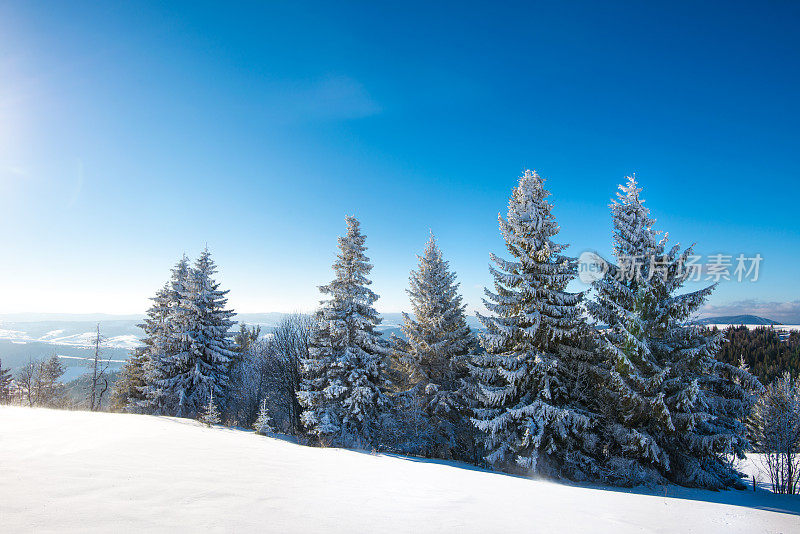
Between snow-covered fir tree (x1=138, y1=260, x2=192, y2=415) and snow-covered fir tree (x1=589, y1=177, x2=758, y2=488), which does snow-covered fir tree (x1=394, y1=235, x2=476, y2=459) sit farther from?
snow-covered fir tree (x1=138, y1=260, x2=192, y2=415)

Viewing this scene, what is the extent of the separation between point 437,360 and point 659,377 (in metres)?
10.1

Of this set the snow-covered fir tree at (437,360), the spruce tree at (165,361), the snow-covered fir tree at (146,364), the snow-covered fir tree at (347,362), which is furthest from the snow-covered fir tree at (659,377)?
the snow-covered fir tree at (146,364)

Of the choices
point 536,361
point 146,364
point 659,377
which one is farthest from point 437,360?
point 146,364

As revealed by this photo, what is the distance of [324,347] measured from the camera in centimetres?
1955

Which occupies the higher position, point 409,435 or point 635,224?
point 635,224

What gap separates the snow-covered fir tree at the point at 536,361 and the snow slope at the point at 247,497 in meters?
7.12

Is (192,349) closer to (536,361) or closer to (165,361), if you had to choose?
(165,361)

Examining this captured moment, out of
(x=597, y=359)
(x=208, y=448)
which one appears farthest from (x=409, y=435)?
(x=208, y=448)

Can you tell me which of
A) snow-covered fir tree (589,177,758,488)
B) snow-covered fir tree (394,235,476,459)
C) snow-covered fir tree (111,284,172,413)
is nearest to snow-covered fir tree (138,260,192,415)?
snow-covered fir tree (111,284,172,413)

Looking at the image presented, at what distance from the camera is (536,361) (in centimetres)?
1359

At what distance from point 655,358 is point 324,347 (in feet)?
51.0

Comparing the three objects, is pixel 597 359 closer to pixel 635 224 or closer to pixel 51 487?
pixel 635 224

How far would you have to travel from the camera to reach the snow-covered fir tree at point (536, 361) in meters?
13.2

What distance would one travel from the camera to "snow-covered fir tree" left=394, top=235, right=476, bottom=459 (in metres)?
18.0
